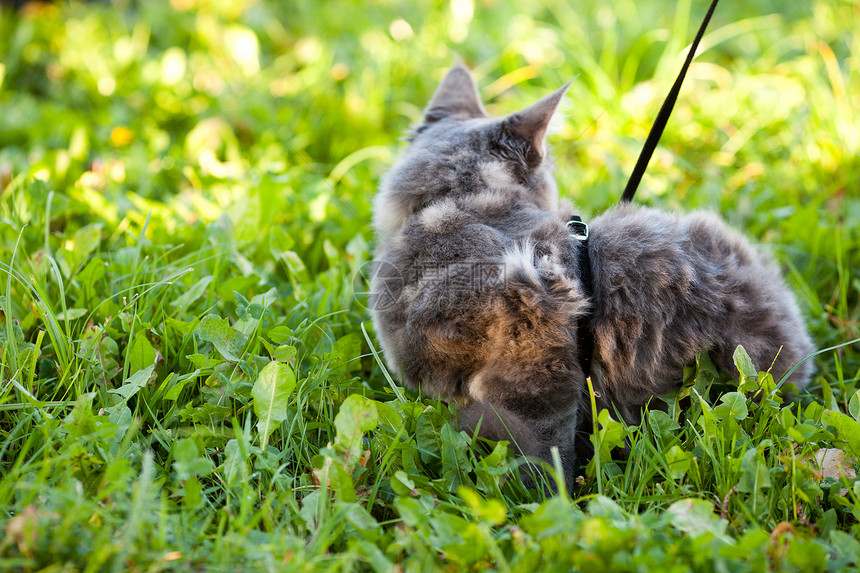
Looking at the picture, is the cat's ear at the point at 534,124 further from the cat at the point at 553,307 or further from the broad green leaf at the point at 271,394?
the broad green leaf at the point at 271,394

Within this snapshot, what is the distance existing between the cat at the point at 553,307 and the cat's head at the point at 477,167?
11mm

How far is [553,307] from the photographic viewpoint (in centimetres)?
171

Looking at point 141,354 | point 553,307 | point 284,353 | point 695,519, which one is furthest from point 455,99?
point 695,519

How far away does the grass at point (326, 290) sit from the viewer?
1.36 metres

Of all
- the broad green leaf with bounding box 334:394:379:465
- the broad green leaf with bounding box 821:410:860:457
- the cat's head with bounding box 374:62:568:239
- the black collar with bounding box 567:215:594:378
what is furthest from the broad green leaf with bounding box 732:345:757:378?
the broad green leaf with bounding box 334:394:379:465

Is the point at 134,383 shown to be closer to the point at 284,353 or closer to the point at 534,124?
the point at 284,353

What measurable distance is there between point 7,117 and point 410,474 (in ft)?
11.8

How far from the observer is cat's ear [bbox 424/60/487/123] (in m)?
2.55

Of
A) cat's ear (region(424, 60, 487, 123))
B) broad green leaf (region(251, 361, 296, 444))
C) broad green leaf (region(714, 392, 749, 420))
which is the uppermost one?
cat's ear (region(424, 60, 487, 123))

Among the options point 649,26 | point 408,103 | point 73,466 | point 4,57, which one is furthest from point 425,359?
point 4,57

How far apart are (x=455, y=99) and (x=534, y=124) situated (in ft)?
1.99

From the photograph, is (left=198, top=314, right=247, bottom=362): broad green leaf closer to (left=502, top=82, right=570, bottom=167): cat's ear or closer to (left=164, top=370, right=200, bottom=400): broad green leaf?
(left=164, top=370, right=200, bottom=400): broad green leaf

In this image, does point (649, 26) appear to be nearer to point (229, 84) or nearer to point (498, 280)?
point (229, 84)

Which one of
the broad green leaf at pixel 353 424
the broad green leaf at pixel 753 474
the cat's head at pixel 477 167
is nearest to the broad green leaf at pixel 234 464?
the broad green leaf at pixel 353 424
